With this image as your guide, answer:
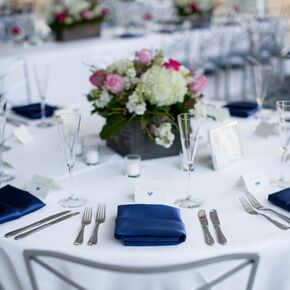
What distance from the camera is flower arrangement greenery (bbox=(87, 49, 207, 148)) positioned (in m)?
1.75

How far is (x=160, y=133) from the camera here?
179 cm

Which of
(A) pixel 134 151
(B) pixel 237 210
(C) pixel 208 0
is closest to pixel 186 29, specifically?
(C) pixel 208 0

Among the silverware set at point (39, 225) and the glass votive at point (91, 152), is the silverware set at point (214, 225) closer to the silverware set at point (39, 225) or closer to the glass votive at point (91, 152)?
the silverware set at point (39, 225)

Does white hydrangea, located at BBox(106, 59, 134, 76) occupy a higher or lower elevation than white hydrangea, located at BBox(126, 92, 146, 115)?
higher

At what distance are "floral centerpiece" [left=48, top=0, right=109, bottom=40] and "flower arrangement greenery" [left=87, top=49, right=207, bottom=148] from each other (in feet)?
9.72

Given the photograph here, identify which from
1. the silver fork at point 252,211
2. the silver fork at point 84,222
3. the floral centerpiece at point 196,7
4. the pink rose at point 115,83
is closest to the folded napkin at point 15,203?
the silver fork at point 84,222

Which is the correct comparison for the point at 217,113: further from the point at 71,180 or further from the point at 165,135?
the point at 71,180

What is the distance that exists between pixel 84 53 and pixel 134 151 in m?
2.87

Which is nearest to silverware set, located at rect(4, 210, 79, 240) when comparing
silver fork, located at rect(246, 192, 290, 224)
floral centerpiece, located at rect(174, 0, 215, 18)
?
silver fork, located at rect(246, 192, 290, 224)

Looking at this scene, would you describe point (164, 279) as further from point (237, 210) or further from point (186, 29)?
point (186, 29)

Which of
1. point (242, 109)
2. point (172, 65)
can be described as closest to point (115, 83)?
point (172, 65)

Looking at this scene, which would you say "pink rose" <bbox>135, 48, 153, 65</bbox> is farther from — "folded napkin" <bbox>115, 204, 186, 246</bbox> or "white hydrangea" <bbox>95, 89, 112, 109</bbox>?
"folded napkin" <bbox>115, 204, 186, 246</bbox>

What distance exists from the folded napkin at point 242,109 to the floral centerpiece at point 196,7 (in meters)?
3.34

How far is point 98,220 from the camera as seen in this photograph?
4.59 ft
